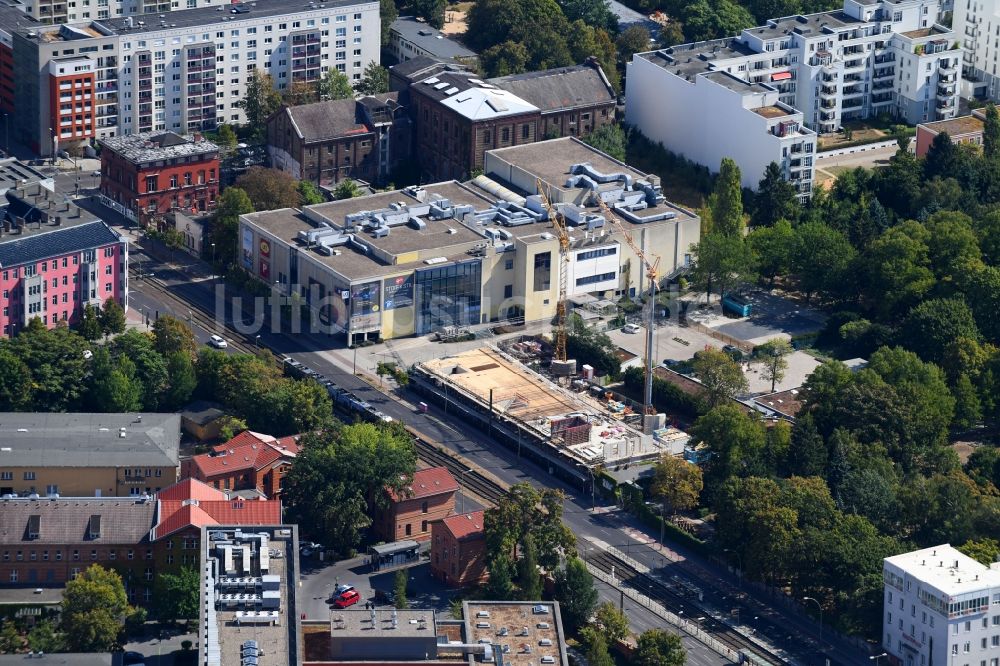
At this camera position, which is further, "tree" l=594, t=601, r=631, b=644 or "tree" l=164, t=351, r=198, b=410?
"tree" l=164, t=351, r=198, b=410

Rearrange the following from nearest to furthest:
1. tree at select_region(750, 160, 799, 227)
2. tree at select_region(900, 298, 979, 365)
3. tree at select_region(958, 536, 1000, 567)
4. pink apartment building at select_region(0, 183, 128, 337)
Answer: tree at select_region(958, 536, 1000, 567) → pink apartment building at select_region(0, 183, 128, 337) → tree at select_region(900, 298, 979, 365) → tree at select_region(750, 160, 799, 227)

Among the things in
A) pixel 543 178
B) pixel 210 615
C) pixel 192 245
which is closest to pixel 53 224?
pixel 192 245

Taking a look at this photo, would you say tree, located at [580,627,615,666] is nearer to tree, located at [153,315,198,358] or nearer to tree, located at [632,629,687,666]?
tree, located at [632,629,687,666]

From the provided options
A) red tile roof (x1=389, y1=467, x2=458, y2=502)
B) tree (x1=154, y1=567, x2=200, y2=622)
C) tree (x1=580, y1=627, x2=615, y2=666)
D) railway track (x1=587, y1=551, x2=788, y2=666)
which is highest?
red tile roof (x1=389, y1=467, x2=458, y2=502)

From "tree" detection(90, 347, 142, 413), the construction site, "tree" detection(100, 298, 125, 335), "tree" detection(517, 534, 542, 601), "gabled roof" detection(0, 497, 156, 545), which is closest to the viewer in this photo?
"tree" detection(517, 534, 542, 601)

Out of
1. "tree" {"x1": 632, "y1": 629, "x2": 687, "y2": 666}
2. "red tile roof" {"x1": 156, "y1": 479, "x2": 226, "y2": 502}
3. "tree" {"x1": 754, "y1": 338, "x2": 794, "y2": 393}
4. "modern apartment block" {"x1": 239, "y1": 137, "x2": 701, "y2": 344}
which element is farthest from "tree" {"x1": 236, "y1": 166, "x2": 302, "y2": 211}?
"tree" {"x1": 632, "y1": 629, "x2": 687, "y2": 666}

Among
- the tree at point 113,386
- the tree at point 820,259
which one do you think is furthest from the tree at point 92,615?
the tree at point 820,259

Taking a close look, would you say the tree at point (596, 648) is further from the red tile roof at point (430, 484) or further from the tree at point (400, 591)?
the red tile roof at point (430, 484)
